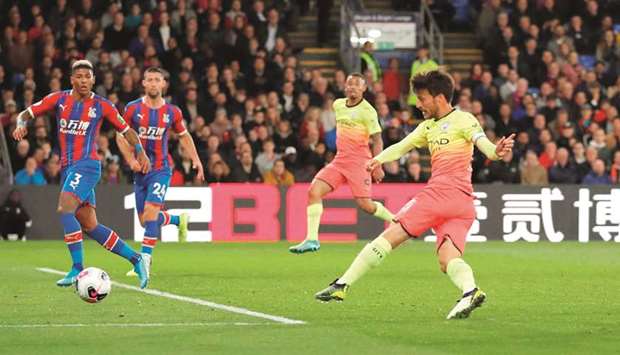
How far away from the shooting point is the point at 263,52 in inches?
1060

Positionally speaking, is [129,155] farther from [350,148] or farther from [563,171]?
[563,171]

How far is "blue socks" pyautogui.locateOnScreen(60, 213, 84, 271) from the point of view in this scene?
1403 cm

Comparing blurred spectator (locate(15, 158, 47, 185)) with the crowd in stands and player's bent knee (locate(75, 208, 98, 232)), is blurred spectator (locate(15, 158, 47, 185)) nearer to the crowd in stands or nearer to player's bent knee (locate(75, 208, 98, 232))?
the crowd in stands

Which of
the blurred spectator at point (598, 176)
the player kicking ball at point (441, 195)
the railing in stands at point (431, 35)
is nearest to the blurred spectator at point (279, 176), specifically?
the blurred spectator at point (598, 176)

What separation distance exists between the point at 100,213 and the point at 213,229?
1.89m

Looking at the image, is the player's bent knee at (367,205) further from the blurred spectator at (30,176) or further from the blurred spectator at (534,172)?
the blurred spectator at (534,172)

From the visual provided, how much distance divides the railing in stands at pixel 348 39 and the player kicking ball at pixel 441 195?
1702cm

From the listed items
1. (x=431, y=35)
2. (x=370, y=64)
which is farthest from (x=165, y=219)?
(x=431, y=35)

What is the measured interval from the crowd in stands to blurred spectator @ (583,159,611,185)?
21 millimetres

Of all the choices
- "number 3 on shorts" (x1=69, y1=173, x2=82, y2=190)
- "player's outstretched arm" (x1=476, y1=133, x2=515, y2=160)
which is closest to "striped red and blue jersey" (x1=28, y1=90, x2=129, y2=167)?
"number 3 on shorts" (x1=69, y1=173, x2=82, y2=190)

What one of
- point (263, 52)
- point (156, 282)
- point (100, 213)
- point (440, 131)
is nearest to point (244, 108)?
point (263, 52)

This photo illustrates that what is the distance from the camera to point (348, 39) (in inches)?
1150

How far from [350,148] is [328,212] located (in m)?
6.56

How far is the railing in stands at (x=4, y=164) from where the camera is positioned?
78.2 feet
